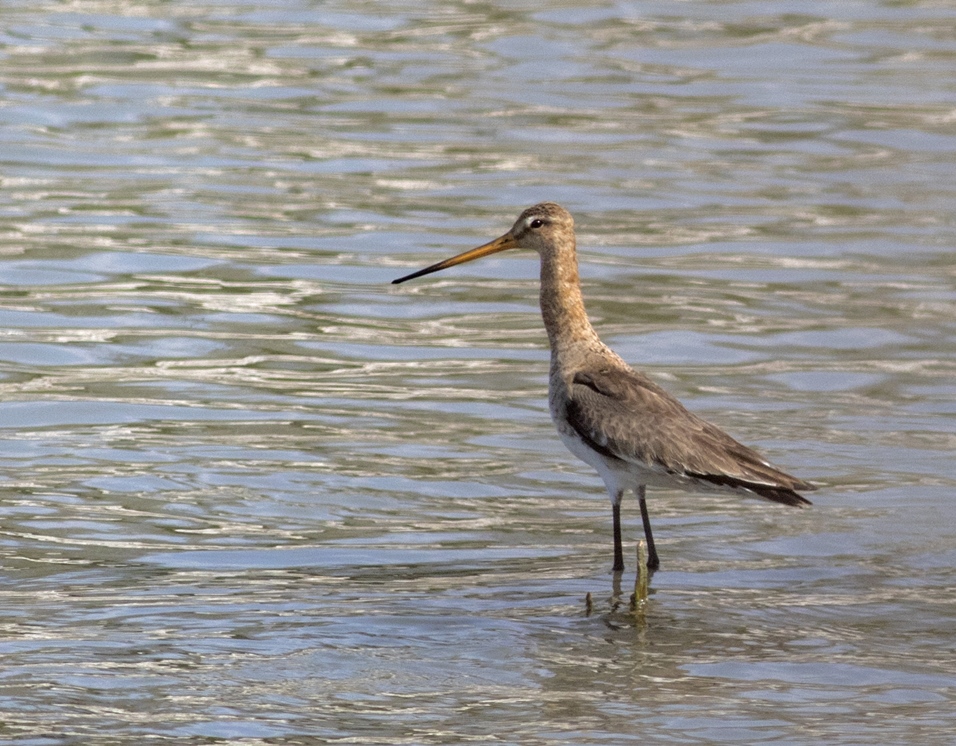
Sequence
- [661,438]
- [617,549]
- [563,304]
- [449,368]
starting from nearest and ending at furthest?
1. [661,438]
2. [617,549]
3. [563,304]
4. [449,368]

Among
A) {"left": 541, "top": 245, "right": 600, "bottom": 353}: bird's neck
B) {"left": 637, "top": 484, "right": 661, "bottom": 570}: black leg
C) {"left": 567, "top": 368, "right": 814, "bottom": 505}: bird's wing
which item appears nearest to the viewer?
{"left": 567, "top": 368, "right": 814, "bottom": 505}: bird's wing

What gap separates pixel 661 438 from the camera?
31.3 feet

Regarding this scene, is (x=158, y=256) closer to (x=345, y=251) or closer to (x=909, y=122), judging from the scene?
(x=345, y=251)

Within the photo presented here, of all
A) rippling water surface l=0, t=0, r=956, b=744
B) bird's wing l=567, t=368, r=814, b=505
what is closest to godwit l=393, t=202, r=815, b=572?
bird's wing l=567, t=368, r=814, b=505

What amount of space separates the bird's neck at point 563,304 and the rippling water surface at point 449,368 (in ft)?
3.52

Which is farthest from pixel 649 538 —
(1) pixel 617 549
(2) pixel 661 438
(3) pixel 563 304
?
(3) pixel 563 304

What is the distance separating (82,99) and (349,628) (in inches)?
580

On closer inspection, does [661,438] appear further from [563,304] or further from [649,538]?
[563,304]

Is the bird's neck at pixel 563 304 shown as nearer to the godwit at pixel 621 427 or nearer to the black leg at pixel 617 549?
the godwit at pixel 621 427

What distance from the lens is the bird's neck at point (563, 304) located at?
34.5ft

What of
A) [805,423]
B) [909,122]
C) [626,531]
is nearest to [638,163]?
[909,122]

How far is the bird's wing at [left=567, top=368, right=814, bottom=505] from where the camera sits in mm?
9320

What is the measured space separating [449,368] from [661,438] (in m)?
4.53

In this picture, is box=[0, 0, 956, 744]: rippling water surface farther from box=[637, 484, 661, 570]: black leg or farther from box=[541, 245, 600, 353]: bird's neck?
box=[541, 245, 600, 353]: bird's neck
